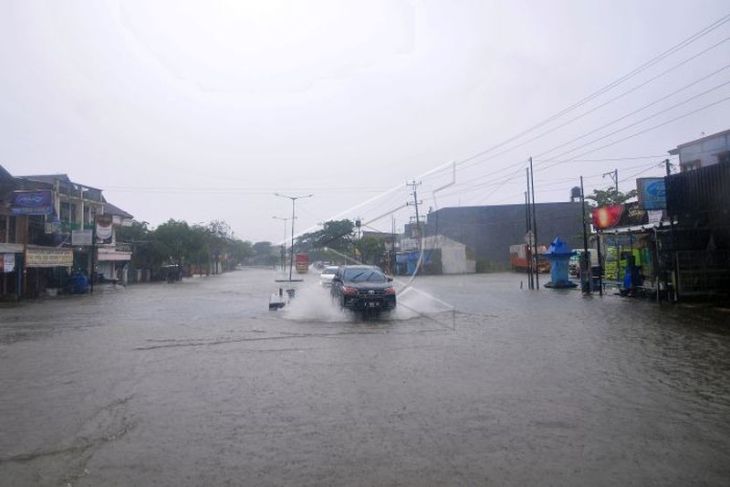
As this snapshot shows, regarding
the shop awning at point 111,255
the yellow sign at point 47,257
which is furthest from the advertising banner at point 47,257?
the shop awning at point 111,255

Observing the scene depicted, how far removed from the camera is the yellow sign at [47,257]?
29109 millimetres

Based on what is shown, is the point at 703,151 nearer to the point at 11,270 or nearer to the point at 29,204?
the point at 29,204

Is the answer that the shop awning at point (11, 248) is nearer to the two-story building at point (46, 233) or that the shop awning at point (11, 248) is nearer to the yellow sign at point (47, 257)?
the two-story building at point (46, 233)

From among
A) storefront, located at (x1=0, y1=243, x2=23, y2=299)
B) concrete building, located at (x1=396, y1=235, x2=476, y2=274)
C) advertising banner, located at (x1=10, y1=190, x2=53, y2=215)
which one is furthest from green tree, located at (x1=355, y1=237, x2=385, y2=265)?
storefront, located at (x1=0, y1=243, x2=23, y2=299)

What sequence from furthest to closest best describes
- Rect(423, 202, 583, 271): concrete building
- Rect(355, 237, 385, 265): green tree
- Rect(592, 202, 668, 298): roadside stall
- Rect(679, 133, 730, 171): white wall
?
Rect(423, 202, 583, 271): concrete building, Rect(355, 237, 385, 265): green tree, Rect(679, 133, 730, 171): white wall, Rect(592, 202, 668, 298): roadside stall

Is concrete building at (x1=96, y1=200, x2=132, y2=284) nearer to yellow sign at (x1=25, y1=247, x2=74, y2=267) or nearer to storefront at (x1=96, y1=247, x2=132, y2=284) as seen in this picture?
storefront at (x1=96, y1=247, x2=132, y2=284)

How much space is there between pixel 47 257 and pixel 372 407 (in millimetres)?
30861

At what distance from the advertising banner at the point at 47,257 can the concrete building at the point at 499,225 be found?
4648 centimetres

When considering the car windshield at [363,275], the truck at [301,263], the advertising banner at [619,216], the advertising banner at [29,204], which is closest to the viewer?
the car windshield at [363,275]

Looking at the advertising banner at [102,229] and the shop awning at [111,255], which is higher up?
the advertising banner at [102,229]

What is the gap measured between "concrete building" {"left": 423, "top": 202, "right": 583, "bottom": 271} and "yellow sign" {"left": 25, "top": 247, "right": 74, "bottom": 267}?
152 feet

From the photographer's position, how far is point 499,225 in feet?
237

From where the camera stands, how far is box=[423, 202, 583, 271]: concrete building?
71625mm

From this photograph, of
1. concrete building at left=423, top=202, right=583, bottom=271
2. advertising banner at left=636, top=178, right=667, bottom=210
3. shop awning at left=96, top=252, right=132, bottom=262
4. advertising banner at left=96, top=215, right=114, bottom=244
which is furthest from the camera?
concrete building at left=423, top=202, right=583, bottom=271
